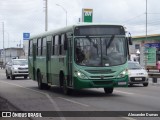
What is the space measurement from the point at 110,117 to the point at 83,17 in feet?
94.5

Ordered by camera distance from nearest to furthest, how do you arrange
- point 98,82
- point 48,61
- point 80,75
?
point 80,75, point 98,82, point 48,61

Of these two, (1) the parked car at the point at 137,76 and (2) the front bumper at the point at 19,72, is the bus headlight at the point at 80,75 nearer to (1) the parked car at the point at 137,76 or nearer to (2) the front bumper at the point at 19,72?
(1) the parked car at the point at 137,76

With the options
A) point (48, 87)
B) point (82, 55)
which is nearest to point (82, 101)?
point (82, 55)

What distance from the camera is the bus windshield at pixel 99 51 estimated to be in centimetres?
1930

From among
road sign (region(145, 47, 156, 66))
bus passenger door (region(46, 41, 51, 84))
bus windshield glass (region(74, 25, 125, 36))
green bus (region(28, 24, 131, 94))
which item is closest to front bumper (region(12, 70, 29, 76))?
road sign (region(145, 47, 156, 66))

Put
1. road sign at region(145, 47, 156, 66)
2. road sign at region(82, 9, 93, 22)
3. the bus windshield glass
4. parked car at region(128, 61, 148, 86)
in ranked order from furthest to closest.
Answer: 1. road sign at region(145, 47, 156, 66)
2. road sign at region(82, 9, 93, 22)
3. parked car at region(128, 61, 148, 86)
4. the bus windshield glass

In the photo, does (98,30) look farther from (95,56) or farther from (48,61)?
(48,61)

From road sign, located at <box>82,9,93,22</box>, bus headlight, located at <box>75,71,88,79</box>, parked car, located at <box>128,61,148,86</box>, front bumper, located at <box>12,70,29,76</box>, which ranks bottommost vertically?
front bumper, located at <box>12,70,29,76</box>

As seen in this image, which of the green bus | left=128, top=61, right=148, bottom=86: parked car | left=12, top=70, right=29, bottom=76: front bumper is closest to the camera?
the green bus

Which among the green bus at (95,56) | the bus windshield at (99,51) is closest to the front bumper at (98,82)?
the green bus at (95,56)

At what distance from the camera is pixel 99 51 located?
19.3 m

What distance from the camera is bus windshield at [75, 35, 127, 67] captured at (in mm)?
19297

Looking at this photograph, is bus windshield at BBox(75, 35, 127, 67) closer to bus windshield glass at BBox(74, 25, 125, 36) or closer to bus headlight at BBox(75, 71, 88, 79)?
bus windshield glass at BBox(74, 25, 125, 36)

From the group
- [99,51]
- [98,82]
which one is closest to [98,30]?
[99,51]
